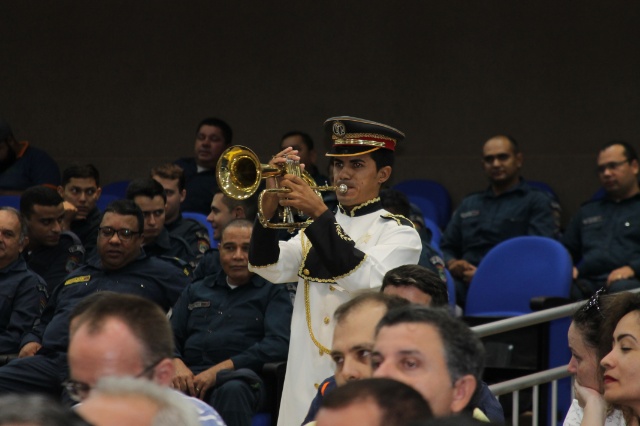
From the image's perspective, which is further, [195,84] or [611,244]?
[195,84]

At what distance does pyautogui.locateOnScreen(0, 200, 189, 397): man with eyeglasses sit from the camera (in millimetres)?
5062

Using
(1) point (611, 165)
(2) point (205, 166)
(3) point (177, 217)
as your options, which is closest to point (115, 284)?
(3) point (177, 217)

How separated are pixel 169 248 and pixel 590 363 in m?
3.29

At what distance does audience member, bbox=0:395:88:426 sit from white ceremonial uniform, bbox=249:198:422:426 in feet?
7.15

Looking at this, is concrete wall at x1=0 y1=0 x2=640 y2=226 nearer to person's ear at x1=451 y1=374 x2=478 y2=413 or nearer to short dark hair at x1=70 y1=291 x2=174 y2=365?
person's ear at x1=451 y1=374 x2=478 y2=413

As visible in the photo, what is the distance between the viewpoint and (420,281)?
3260mm

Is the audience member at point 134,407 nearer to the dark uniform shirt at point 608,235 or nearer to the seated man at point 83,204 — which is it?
the dark uniform shirt at point 608,235

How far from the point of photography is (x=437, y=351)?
2.33 metres

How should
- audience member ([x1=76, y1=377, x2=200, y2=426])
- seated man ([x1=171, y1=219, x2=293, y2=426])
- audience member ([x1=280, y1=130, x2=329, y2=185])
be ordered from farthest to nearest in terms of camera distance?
1. audience member ([x1=280, y1=130, x2=329, y2=185])
2. seated man ([x1=171, y1=219, x2=293, y2=426])
3. audience member ([x1=76, y1=377, x2=200, y2=426])

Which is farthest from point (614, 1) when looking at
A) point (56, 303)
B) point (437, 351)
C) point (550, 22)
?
point (437, 351)

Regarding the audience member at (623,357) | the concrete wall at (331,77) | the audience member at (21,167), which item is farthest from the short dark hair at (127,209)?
the concrete wall at (331,77)

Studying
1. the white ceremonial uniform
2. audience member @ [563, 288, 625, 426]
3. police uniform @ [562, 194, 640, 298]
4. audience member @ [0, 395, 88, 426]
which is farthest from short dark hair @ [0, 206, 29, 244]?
audience member @ [0, 395, 88, 426]

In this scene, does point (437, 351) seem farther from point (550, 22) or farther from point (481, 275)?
point (550, 22)

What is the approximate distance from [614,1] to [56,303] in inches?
176
